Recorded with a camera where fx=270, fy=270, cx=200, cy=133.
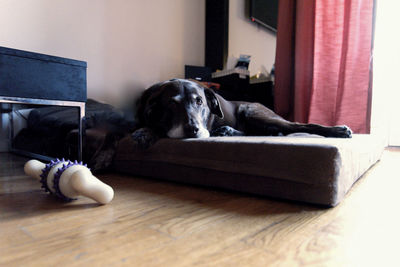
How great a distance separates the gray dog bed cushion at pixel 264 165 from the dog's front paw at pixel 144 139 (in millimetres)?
32

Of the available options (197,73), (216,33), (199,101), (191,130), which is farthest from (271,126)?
(216,33)

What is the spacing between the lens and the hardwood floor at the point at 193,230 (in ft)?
1.96

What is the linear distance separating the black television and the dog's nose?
281 cm

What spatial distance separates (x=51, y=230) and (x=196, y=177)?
2.22 feet

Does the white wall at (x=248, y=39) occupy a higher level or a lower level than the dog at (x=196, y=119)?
higher

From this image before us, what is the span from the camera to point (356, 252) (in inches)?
25.4

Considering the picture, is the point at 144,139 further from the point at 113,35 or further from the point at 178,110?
the point at 113,35

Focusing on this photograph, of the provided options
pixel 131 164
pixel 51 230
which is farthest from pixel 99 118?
pixel 51 230

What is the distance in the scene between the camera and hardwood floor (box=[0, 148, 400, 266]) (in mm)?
598

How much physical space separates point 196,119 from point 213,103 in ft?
1.13

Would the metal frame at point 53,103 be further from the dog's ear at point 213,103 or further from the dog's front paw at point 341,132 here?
the dog's front paw at point 341,132

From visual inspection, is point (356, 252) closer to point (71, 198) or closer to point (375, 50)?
point (71, 198)

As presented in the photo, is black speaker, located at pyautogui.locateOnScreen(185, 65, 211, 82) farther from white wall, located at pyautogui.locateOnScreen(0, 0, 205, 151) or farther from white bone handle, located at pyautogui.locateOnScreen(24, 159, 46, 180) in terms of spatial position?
white bone handle, located at pyautogui.locateOnScreen(24, 159, 46, 180)

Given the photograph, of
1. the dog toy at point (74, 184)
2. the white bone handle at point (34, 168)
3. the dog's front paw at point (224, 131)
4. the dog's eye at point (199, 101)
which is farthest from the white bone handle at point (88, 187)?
the dog's front paw at point (224, 131)
